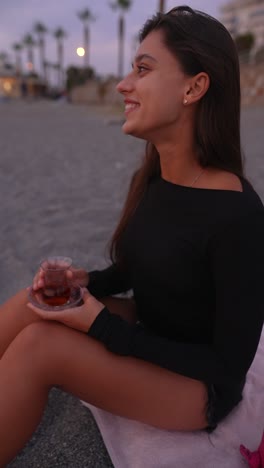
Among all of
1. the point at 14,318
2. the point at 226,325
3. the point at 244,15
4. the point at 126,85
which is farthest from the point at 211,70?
the point at 244,15

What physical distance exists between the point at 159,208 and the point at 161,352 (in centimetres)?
55

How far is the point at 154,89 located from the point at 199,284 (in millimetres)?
710

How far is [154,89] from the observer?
1434 millimetres

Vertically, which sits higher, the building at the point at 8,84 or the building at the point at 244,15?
the building at the point at 244,15

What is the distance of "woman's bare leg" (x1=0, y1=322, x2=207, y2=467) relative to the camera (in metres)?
1.32

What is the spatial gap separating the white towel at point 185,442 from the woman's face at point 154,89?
115 centimetres

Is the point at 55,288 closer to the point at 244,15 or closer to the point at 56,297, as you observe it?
the point at 56,297

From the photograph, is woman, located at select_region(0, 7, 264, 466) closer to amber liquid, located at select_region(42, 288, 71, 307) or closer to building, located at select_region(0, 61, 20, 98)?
amber liquid, located at select_region(42, 288, 71, 307)

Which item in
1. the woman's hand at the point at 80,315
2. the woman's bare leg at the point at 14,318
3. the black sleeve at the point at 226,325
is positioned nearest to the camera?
the black sleeve at the point at 226,325

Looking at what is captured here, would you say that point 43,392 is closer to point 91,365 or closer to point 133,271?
point 91,365

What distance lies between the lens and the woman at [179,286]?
1.30 metres

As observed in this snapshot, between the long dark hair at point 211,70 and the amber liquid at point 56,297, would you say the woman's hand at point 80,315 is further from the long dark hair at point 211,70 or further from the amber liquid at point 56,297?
the long dark hair at point 211,70

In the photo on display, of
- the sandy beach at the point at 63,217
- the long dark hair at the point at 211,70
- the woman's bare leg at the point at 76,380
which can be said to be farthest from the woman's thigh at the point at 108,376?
the long dark hair at the point at 211,70

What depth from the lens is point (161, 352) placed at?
1345 mm
